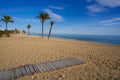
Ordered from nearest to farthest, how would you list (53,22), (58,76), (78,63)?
(58,76) → (78,63) → (53,22)

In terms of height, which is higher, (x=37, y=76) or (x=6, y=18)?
(x=6, y=18)

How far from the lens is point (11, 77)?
5211 mm

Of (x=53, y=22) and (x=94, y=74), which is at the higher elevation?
(x=53, y=22)

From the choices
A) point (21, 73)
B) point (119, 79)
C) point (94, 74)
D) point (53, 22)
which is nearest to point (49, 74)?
point (21, 73)

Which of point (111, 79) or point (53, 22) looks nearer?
point (111, 79)

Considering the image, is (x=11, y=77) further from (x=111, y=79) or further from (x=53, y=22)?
(x=53, y=22)

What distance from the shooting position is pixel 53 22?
36656mm

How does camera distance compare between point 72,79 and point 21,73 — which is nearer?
point 72,79

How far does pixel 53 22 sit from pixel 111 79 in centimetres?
3315

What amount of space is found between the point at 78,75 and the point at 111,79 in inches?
67.0

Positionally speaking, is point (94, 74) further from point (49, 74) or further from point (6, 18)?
point (6, 18)

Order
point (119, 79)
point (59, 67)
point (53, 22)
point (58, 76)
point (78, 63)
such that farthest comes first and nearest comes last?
point (53, 22) → point (78, 63) → point (59, 67) → point (58, 76) → point (119, 79)

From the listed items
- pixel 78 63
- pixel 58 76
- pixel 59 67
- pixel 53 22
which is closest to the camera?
pixel 58 76

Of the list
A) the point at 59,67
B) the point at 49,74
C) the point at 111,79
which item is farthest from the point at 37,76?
the point at 111,79
